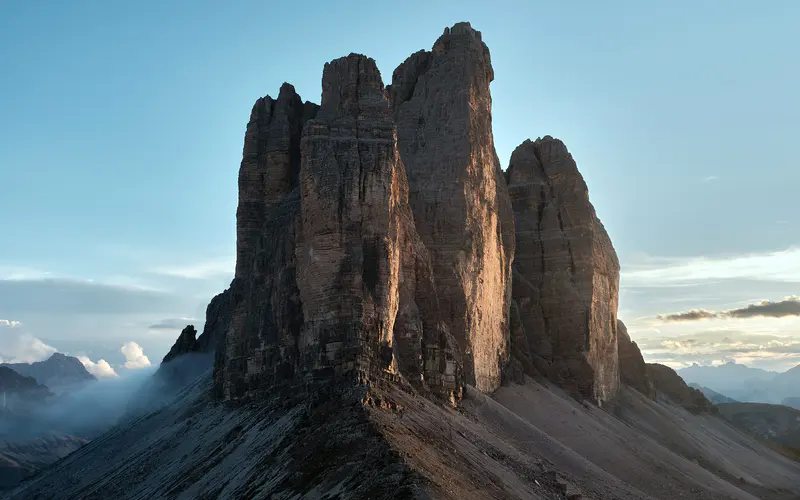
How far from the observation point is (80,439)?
160125 millimetres

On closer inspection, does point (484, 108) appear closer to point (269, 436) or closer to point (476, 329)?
point (476, 329)

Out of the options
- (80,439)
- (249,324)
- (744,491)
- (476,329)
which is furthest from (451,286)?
(80,439)

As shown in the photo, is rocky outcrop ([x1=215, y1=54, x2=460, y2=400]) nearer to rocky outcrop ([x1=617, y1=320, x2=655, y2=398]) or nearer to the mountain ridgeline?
the mountain ridgeline

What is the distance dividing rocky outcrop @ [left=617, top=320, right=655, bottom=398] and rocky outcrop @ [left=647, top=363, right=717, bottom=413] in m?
5.94

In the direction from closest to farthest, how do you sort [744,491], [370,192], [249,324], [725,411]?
[370,192], [249,324], [744,491], [725,411]

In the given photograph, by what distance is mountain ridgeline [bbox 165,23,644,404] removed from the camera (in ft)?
177

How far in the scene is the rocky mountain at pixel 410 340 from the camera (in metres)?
46.5

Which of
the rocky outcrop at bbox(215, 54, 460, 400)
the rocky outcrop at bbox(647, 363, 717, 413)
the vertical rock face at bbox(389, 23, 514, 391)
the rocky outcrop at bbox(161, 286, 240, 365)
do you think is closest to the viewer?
the rocky outcrop at bbox(215, 54, 460, 400)

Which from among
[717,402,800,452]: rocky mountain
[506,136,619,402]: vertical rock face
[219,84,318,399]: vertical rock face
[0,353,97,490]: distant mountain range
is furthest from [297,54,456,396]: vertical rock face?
[717,402,800,452]: rocky mountain

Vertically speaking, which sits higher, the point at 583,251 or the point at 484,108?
the point at 484,108

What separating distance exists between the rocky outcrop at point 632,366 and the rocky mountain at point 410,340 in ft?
8.73

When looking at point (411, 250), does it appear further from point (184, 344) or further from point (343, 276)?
point (184, 344)

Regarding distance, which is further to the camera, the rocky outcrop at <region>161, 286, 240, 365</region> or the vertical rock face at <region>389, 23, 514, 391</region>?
the rocky outcrop at <region>161, 286, 240, 365</region>

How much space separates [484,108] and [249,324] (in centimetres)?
2496
